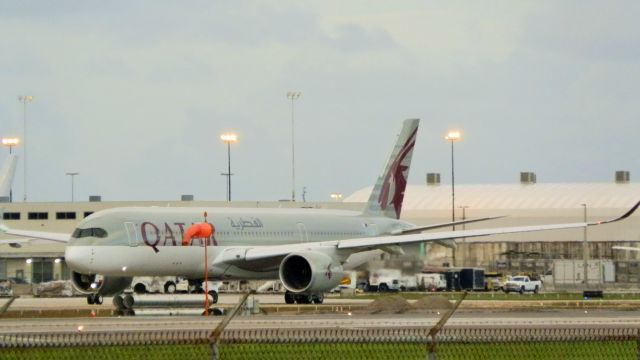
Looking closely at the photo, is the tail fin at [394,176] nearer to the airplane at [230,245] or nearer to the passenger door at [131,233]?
the airplane at [230,245]

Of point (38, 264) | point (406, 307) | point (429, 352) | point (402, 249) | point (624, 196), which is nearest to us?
point (429, 352)

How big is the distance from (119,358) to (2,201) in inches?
3889

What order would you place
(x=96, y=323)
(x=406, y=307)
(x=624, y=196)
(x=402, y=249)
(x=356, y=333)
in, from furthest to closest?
(x=624, y=196), (x=402, y=249), (x=406, y=307), (x=96, y=323), (x=356, y=333)

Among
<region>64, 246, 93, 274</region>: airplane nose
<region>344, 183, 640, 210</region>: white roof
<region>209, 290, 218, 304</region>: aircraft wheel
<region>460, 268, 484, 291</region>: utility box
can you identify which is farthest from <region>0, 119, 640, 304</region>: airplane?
<region>344, 183, 640, 210</region>: white roof

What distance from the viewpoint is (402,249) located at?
217 ft

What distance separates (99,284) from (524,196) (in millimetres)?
81541

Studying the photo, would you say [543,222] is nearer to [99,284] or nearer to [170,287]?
[170,287]

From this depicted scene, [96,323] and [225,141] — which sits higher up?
[225,141]

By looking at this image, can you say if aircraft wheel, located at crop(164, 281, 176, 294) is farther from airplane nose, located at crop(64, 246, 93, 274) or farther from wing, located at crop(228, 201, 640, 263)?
airplane nose, located at crop(64, 246, 93, 274)

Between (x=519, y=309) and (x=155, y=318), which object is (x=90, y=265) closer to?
(x=155, y=318)

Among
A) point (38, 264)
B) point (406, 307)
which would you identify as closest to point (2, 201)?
point (38, 264)

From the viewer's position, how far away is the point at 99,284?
63.2 m

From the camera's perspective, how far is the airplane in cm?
6044

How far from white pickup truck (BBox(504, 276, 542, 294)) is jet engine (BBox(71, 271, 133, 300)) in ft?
107
